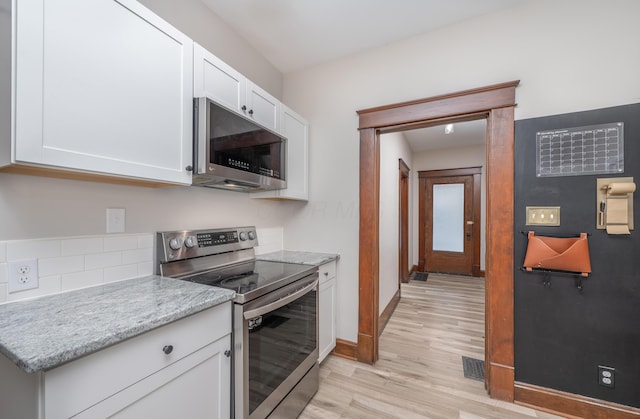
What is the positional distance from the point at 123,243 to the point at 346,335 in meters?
1.85

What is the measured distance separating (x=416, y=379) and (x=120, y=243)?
2.23m

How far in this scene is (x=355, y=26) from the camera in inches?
81.1

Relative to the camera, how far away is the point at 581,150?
5.35 ft

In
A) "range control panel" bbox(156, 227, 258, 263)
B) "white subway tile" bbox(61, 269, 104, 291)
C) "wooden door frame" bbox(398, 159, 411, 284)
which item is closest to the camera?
"white subway tile" bbox(61, 269, 104, 291)

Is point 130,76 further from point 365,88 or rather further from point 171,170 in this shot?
point 365,88

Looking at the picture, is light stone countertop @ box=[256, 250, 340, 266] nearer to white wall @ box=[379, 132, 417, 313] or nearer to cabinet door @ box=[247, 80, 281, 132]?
white wall @ box=[379, 132, 417, 313]

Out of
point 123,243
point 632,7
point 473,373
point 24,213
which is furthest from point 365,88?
point 473,373

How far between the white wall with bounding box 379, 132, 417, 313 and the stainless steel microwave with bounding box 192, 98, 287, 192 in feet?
4.95

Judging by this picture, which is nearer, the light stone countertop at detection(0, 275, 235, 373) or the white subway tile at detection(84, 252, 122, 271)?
the light stone countertop at detection(0, 275, 235, 373)

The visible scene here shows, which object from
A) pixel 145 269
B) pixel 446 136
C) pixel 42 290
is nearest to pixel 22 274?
pixel 42 290

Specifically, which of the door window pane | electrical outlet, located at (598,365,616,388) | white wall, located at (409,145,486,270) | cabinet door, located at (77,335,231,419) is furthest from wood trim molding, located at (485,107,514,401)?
the door window pane

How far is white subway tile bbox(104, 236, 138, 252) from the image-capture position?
1.33 metres

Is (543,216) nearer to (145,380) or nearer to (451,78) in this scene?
(451,78)

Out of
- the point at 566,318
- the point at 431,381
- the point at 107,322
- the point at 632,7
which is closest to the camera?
the point at 107,322
